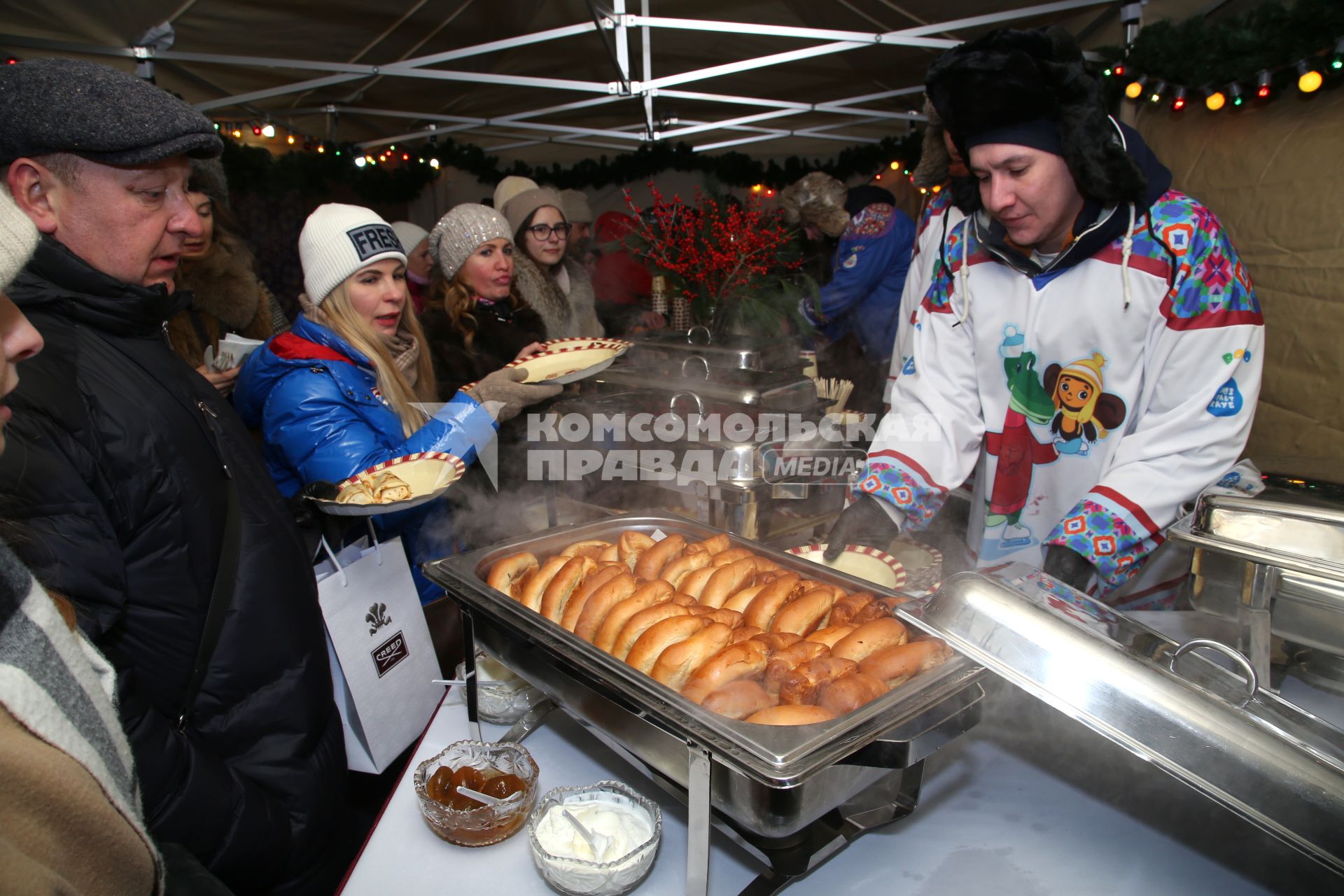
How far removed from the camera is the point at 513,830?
125cm

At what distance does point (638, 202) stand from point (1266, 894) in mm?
9004

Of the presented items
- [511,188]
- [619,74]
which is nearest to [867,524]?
[511,188]

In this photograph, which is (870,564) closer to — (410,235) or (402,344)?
(402,344)

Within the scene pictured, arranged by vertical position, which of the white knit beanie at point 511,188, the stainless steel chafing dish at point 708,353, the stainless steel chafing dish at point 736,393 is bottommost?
the stainless steel chafing dish at point 736,393

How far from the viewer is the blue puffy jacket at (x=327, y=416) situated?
→ 2184 mm

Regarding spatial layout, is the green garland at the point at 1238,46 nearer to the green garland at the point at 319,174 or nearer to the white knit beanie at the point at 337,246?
the white knit beanie at the point at 337,246

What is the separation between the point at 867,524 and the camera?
197 cm

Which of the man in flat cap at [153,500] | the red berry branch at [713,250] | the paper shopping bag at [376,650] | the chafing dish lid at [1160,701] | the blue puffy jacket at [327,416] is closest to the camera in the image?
the chafing dish lid at [1160,701]

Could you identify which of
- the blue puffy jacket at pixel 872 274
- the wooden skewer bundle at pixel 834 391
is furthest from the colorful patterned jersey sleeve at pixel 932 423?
the blue puffy jacket at pixel 872 274

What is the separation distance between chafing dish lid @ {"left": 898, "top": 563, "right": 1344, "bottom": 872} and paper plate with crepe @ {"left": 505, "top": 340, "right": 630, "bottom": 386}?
178cm

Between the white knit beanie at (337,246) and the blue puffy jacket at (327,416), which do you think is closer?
the blue puffy jacket at (327,416)

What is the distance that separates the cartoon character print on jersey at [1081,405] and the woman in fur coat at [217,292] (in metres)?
2.93

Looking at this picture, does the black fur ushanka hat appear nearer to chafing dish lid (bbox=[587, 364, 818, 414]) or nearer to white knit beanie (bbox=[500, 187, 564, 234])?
chafing dish lid (bbox=[587, 364, 818, 414])

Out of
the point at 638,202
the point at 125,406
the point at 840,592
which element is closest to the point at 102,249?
the point at 125,406
